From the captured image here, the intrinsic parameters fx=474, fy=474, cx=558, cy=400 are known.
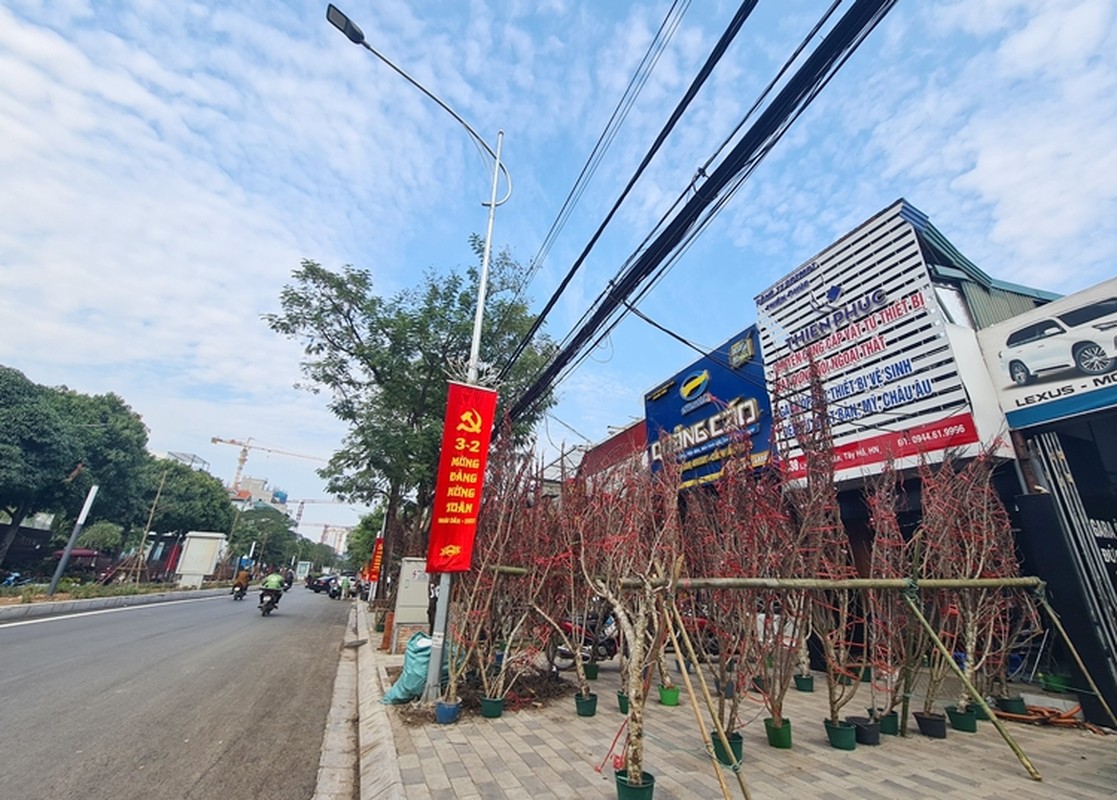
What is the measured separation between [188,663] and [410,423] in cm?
784

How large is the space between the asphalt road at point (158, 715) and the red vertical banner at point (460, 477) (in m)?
2.13

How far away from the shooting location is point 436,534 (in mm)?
5602

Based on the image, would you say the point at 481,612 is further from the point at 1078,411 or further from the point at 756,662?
the point at 1078,411

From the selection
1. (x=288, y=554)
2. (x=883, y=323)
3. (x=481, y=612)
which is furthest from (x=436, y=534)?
(x=288, y=554)

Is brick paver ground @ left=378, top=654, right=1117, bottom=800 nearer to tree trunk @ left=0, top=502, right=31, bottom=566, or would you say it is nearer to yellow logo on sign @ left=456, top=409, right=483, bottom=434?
yellow logo on sign @ left=456, top=409, right=483, bottom=434

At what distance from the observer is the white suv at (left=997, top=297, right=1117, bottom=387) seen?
5531 millimetres

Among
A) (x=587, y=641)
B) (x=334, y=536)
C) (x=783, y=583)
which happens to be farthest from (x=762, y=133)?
(x=334, y=536)

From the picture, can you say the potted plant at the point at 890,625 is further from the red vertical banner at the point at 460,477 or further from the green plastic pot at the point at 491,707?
the red vertical banner at the point at 460,477

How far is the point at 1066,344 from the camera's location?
5.82 metres

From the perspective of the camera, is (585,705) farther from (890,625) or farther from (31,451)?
(31,451)

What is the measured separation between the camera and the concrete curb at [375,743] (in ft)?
11.4

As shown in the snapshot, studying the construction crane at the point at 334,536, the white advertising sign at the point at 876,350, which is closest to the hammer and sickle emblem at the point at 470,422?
the white advertising sign at the point at 876,350

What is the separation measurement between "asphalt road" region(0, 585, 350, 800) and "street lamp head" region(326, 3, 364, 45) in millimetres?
7922

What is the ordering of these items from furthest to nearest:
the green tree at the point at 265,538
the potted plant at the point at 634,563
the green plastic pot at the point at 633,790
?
the green tree at the point at 265,538
the potted plant at the point at 634,563
the green plastic pot at the point at 633,790
